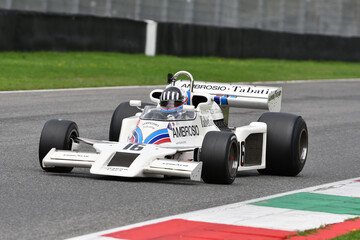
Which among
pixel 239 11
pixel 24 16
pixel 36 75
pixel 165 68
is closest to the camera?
pixel 36 75

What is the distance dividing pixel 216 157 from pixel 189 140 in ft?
3.11

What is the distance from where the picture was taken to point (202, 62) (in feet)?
110

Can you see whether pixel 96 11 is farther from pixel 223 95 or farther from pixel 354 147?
pixel 223 95

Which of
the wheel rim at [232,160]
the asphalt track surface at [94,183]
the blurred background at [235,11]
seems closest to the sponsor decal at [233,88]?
the asphalt track surface at [94,183]

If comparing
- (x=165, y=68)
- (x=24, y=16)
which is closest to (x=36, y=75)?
(x=24, y=16)

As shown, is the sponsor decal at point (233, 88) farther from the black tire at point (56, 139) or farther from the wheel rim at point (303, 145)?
the black tire at point (56, 139)

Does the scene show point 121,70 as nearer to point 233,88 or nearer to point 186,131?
point 233,88

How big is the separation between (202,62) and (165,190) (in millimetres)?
24624

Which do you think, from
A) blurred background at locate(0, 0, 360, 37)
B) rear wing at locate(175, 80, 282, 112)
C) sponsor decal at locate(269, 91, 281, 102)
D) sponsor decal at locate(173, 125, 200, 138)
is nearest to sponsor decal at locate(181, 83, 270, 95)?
rear wing at locate(175, 80, 282, 112)

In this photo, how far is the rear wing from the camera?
11836 millimetres

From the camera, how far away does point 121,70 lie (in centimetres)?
2828

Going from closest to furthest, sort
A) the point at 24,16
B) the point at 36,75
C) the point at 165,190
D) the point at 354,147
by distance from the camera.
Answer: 1. the point at 165,190
2. the point at 354,147
3. the point at 36,75
4. the point at 24,16

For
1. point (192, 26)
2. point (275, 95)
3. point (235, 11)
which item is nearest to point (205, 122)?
point (275, 95)

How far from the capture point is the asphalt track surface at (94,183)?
286 inches
